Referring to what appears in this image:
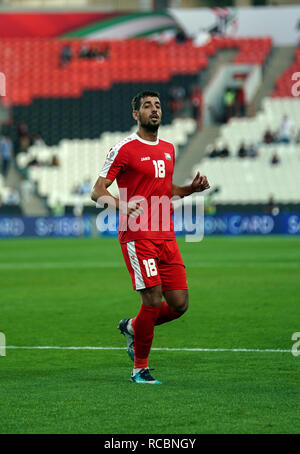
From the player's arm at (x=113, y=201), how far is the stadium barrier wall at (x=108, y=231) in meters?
28.7

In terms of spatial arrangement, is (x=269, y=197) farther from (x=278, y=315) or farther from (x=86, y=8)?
(x=278, y=315)

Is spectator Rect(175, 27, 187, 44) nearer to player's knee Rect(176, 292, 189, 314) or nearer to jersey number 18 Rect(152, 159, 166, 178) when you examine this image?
jersey number 18 Rect(152, 159, 166, 178)

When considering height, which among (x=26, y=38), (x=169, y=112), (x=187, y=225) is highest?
(x=26, y=38)

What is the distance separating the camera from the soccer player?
834 cm

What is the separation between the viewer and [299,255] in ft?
84.7

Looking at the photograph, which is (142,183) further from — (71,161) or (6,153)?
(71,161)

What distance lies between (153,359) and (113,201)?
83.1 inches

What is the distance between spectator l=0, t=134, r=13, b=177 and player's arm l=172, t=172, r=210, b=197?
35491 millimetres

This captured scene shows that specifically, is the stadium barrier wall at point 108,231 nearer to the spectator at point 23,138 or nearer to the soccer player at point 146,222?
the spectator at point 23,138

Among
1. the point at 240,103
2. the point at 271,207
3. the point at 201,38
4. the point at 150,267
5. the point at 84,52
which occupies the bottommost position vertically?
the point at 271,207

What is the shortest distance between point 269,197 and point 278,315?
88.4ft

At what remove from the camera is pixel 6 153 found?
43.8 metres

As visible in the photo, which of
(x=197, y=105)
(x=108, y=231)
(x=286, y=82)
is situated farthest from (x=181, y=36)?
(x=108, y=231)
